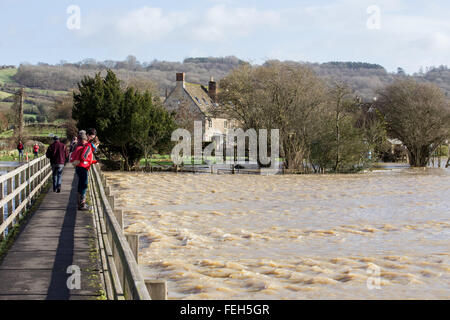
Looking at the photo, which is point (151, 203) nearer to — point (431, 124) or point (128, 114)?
point (128, 114)

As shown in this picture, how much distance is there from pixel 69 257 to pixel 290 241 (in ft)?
Answer: 26.4

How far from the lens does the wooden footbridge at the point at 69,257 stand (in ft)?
20.1

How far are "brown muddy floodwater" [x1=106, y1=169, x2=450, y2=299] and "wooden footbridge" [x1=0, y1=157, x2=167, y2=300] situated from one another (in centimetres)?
183

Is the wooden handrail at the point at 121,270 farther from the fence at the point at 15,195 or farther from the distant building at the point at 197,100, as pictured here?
the distant building at the point at 197,100

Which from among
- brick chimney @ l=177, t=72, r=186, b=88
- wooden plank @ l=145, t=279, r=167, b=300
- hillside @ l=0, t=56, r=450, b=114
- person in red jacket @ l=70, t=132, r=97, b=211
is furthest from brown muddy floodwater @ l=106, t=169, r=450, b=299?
hillside @ l=0, t=56, r=450, b=114

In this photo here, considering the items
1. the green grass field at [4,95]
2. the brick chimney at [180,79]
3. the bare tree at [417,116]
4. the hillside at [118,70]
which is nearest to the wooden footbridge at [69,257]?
the bare tree at [417,116]

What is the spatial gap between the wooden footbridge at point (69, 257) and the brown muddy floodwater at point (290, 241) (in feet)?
6.01

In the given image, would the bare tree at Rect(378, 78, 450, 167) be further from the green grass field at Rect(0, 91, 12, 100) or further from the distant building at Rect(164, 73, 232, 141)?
the green grass field at Rect(0, 91, 12, 100)

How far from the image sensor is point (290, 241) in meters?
16.7

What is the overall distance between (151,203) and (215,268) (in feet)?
43.4

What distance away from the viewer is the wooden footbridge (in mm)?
6113

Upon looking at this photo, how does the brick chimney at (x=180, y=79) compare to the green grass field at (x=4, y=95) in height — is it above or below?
below

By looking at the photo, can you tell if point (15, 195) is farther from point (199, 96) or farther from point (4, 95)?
point (4, 95)
